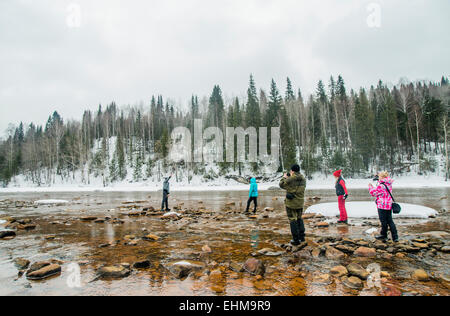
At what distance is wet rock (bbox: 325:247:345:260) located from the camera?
15.5ft

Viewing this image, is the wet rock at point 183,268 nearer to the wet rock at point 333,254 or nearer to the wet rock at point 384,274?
the wet rock at point 333,254

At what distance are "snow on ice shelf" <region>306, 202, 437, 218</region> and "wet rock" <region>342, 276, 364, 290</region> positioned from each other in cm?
717

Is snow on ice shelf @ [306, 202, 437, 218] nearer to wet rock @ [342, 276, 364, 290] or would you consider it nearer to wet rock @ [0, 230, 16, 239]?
wet rock @ [342, 276, 364, 290]

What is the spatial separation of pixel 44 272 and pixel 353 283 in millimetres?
5343

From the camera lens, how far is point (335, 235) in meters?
6.60

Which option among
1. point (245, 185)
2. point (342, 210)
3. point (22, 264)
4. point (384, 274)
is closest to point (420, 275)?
point (384, 274)

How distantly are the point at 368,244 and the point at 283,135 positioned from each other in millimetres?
41050

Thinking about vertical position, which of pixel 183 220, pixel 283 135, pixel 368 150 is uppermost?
pixel 283 135

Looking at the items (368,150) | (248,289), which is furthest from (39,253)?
(368,150)

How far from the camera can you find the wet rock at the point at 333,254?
471cm

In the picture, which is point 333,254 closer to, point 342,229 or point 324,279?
point 324,279
